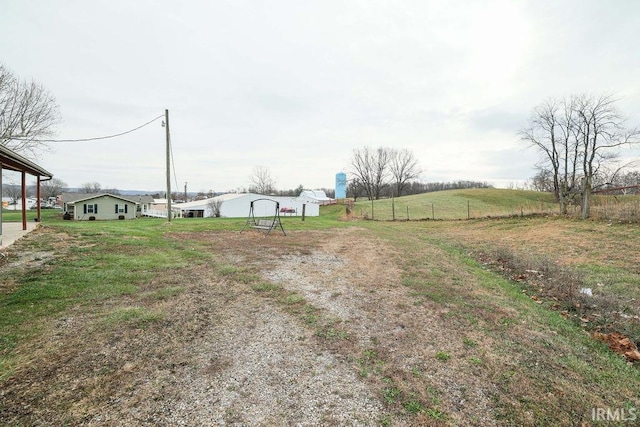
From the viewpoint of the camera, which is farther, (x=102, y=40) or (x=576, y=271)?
(x=102, y=40)

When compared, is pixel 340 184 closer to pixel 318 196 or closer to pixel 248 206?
pixel 318 196

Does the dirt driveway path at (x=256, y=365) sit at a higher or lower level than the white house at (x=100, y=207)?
lower

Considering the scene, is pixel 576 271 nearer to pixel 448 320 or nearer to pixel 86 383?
pixel 448 320

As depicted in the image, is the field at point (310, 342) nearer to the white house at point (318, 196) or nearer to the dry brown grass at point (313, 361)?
the dry brown grass at point (313, 361)

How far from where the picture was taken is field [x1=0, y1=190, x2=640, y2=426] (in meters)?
2.46

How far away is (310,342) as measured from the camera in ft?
11.9

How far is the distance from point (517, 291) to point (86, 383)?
7.14m

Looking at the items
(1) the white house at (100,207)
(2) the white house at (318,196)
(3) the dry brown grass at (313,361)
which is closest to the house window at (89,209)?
(1) the white house at (100,207)

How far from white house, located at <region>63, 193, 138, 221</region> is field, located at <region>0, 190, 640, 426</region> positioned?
34169 millimetres

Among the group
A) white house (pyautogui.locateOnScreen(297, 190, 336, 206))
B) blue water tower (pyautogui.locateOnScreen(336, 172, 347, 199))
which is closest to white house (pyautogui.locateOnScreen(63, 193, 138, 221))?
white house (pyautogui.locateOnScreen(297, 190, 336, 206))

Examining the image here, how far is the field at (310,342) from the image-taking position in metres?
2.46

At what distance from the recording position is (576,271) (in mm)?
6816

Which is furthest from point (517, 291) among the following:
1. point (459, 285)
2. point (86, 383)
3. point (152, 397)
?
point (86, 383)

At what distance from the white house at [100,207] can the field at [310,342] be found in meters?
34.2
